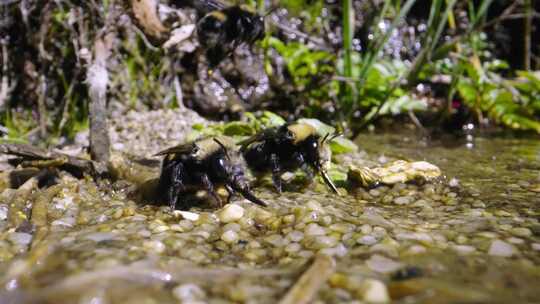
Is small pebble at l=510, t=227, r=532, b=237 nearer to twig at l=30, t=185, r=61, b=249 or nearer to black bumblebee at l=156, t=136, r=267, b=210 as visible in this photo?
black bumblebee at l=156, t=136, r=267, b=210

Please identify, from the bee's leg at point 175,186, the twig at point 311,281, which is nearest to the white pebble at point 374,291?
the twig at point 311,281

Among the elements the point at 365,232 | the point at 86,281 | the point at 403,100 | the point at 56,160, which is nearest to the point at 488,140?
the point at 403,100

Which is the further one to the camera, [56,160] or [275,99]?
[275,99]

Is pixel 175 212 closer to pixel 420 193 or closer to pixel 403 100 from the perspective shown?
pixel 420 193

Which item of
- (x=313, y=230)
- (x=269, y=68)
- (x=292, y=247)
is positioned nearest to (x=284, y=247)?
(x=292, y=247)

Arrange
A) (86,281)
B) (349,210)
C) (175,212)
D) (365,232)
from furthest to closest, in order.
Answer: (349,210) → (175,212) → (365,232) → (86,281)

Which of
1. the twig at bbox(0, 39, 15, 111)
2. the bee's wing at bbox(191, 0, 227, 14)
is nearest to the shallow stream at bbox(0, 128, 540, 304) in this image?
the bee's wing at bbox(191, 0, 227, 14)

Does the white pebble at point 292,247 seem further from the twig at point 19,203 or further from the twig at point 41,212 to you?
the twig at point 19,203
